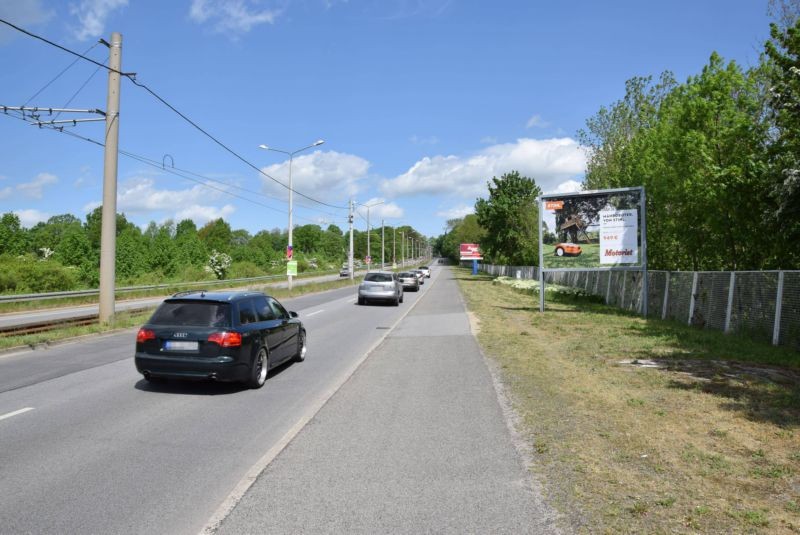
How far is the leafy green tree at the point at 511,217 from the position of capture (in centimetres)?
5566

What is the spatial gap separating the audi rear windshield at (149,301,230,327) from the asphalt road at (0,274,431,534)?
1030 millimetres

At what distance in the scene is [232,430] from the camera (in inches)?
243

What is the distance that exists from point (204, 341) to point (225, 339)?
29cm

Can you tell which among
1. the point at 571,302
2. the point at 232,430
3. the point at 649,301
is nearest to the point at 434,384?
the point at 232,430

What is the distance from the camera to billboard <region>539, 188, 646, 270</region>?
21156 mm

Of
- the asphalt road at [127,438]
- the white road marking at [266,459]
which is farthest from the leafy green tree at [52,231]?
the white road marking at [266,459]

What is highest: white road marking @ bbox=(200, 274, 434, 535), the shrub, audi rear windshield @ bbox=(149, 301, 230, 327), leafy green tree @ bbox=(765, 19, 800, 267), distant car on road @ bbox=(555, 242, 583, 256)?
leafy green tree @ bbox=(765, 19, 800, 267)

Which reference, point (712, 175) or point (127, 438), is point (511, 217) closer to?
point (712, 175)

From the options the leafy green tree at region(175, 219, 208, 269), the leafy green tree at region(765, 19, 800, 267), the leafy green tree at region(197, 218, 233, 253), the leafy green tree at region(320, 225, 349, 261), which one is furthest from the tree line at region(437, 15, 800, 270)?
the leafy green tree at region(320, 225, 349, 261)

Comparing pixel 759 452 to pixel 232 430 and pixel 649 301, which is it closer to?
pixel 232 430

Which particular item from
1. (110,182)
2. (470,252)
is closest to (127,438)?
(110,182)

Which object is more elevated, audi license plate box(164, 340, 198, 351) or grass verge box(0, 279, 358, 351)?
audi license plate box(164, 340, 198, 351)

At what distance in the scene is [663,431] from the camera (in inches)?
234

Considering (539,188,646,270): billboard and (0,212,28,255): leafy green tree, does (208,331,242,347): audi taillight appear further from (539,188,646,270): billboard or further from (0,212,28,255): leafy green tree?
(0,212,28,255): leafy green tree
